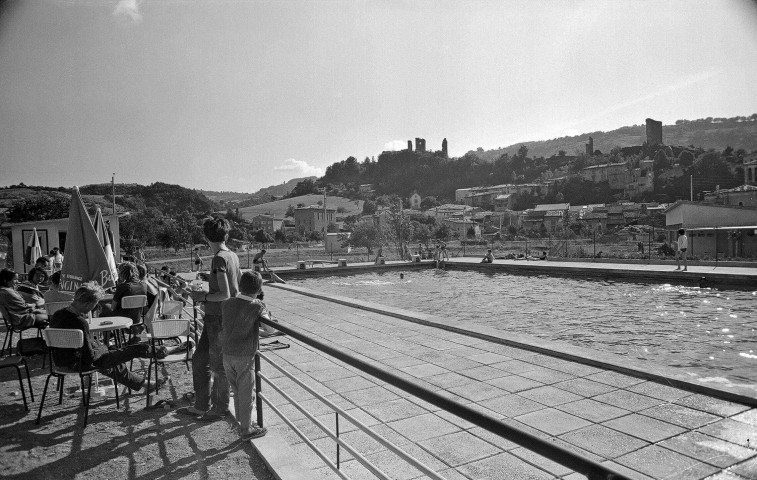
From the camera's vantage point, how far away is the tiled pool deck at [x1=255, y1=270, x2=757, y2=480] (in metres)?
3.17

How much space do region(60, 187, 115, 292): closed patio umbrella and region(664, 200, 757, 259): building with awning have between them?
23.2 metres

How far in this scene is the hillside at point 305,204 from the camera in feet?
406

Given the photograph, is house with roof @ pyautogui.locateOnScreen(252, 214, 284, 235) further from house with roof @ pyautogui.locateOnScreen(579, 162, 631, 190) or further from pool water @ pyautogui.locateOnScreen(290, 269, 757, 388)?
pool water @ pyautogui.locateOnScreen(290, 269, 757, 388)

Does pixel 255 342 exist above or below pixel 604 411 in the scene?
above

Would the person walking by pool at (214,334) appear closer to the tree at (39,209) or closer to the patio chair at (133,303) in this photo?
the patio chair at (133,303)

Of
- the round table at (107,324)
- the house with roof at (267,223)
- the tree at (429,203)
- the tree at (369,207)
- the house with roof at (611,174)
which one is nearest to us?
the round table at (107,324)

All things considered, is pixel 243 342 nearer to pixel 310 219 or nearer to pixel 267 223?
pixel 310 219

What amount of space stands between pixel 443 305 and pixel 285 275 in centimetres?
965

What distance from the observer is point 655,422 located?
3.77m

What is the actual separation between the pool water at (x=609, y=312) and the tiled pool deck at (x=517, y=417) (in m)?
1.01

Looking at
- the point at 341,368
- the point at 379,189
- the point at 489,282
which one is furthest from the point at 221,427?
the point at 379,189

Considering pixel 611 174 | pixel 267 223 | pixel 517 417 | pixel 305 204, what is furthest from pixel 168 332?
pixel 305 204

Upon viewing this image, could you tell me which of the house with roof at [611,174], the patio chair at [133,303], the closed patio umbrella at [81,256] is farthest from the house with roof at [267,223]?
the patio chair at [133,303]

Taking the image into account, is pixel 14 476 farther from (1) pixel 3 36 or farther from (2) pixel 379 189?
(2) pixel 379 189
